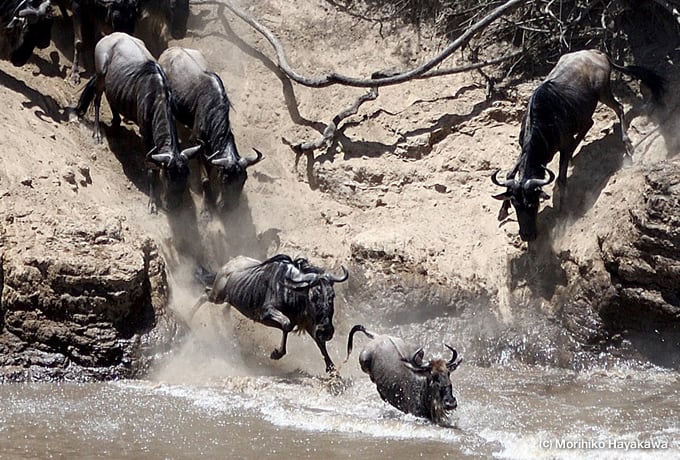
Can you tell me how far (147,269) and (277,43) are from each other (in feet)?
13.1

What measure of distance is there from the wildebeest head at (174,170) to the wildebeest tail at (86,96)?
3.84 ft

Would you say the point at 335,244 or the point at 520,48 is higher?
the point at 520,48

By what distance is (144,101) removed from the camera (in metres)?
10.8

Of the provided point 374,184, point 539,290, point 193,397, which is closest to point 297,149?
point 374,184

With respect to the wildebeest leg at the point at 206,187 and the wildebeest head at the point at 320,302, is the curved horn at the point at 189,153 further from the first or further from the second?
the wildebeest head at the point at 320,302

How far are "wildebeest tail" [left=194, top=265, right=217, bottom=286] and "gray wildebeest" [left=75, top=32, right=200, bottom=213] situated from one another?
0.83m

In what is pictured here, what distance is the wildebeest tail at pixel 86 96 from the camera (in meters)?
11.2

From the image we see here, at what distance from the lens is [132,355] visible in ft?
30.1

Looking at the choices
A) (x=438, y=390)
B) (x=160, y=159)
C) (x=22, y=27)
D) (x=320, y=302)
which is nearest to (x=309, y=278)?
(x=320, y=302)

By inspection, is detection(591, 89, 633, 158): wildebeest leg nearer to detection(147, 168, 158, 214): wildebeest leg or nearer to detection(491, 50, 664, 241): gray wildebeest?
detection(491, 50, 664, 241): gray wildebeest

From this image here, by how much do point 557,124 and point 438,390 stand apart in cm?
375

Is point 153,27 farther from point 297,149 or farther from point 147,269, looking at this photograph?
point 147,269

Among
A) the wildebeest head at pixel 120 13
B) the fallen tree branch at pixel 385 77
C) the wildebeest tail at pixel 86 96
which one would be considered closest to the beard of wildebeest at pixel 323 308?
the fallen tree branch at pixel 385 77

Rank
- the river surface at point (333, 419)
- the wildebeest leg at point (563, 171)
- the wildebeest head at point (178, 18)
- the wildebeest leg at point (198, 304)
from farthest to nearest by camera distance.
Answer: the wildebeest head at point (178, 18) < the wildebeest leg at point (563, 171) < the wildebeest leg at point (198, 304) < the river surface at point (333, 419)
